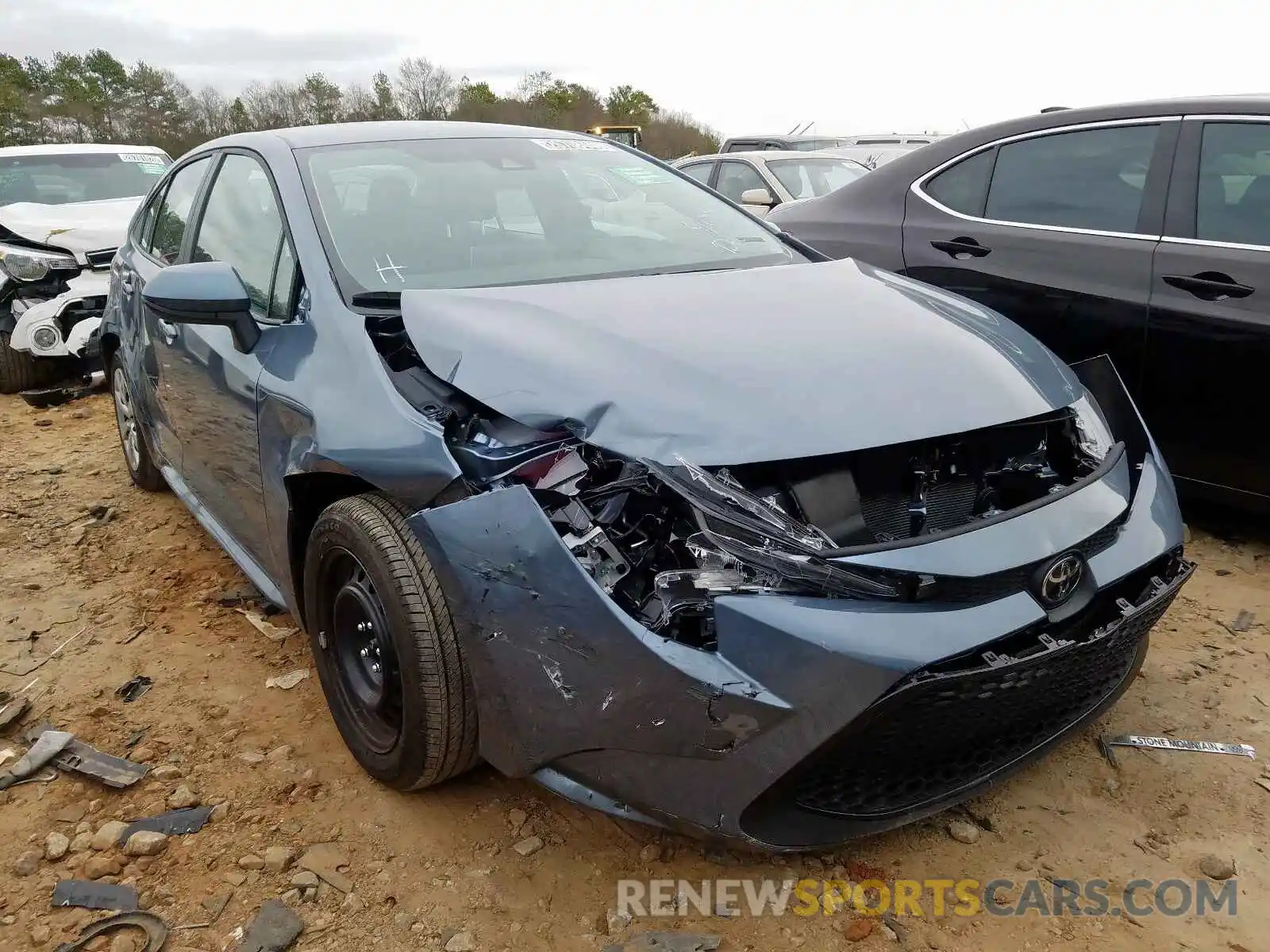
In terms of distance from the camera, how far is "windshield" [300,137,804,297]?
2.51 meters

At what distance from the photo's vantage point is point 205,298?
7.95ft

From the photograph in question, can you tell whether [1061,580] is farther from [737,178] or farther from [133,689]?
[737,178]

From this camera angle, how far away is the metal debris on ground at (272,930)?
1854 millimetres

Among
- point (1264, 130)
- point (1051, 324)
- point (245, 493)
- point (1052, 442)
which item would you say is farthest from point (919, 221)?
point (245, 493)

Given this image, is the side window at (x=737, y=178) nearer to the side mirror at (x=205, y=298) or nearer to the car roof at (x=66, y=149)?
the car roof at (x=66, y=149)

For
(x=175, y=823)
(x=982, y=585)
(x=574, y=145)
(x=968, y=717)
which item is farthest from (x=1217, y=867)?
(x=574, y=145)

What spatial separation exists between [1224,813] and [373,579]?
→ 6.43ft

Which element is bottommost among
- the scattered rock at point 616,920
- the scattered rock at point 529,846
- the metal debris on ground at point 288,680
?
the metal debris on ground at point 288,680

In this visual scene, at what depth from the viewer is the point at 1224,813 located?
2.12m

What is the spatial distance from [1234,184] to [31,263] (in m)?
7.04

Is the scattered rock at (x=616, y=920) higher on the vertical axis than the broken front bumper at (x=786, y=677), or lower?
lower

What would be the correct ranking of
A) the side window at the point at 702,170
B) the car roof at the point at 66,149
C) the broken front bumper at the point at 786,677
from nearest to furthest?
the broken front bumper at the point at 786,677
the car roof at the point at 66,149
the side window at the point at 702,170

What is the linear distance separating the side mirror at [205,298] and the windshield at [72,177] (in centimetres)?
596

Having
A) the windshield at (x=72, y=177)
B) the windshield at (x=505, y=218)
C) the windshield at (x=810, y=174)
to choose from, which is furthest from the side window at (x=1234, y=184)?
the windshield at (x=72, y=177)
